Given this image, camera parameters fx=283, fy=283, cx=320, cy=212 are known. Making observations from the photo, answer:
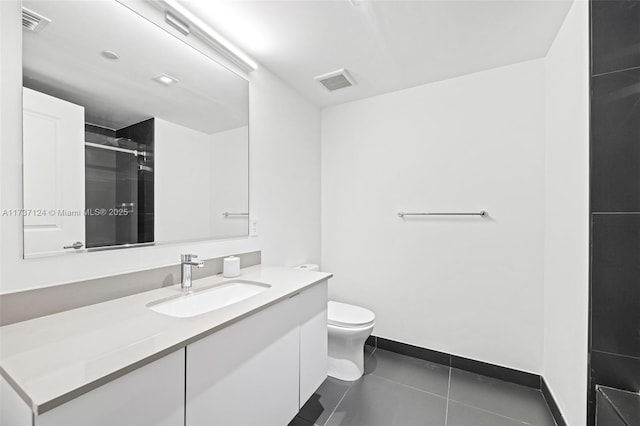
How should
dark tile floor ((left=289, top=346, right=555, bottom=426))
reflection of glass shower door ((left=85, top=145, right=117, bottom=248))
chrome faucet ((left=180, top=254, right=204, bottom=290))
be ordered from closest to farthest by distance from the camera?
1. reflection of glass shower door ((left=85, top=145, right=117, bottom=248))
2. chrome faucet ((left=180, top=254, right=204, bottom=290))
3. dark tile floor ((left=289, top=346, right=555, bottom=426))

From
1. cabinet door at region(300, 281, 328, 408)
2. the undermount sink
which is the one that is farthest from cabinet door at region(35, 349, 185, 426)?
cabinet door at region(300, 281, 328, 408)

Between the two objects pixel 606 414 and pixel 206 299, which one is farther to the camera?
pixel 206 299

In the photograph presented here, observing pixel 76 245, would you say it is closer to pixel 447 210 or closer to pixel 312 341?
pixel 312 341

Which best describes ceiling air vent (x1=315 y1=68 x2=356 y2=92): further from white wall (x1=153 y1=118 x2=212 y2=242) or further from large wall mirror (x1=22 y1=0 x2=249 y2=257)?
white wall (x1=153 y1=118 x2=212 y2=242)

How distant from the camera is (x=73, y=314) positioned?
1011 mm

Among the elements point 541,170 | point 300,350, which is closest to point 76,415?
point 300,350

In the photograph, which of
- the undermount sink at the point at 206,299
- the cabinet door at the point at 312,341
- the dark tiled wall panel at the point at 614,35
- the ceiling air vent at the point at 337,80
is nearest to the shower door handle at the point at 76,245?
the undermount sink at the point at 206,299

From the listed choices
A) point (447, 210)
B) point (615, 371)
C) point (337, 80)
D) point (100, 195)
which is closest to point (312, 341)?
point (100, 195)

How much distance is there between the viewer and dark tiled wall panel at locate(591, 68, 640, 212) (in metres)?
1.15

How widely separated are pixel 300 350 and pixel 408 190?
1.52 m

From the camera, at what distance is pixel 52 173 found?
1.03 metres

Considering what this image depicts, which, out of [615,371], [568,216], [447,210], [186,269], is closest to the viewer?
[615,371]

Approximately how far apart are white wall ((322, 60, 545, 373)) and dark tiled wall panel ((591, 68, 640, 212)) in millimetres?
733

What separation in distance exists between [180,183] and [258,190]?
574 mm
